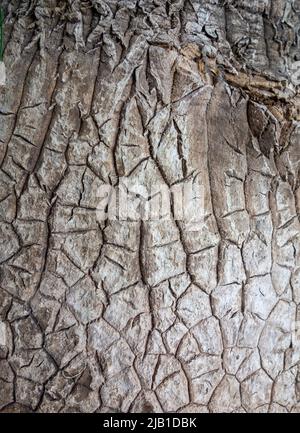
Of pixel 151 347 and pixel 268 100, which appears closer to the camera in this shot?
pixel 151 347

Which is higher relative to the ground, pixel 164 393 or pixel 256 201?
pixel 256 201

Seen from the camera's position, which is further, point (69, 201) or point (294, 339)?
point (294, 339)

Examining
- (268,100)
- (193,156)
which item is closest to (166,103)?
(193,156)
